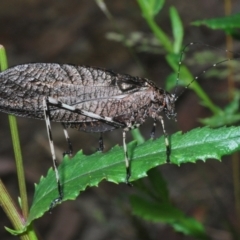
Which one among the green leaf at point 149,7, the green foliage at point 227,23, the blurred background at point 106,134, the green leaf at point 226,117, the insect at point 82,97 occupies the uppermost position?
the green foliage at point 227,23

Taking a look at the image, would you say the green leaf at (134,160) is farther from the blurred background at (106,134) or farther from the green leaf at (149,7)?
the blurred background at (106,134)

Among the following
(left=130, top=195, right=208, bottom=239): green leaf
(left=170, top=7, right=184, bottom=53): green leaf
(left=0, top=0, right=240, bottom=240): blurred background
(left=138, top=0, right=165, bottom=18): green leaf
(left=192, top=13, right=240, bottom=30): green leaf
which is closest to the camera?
(left=192, top=13, right=240, bottom=30): green leaf

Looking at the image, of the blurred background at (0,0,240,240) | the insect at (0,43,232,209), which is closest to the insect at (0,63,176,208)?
the insect at (0,43,232,209)

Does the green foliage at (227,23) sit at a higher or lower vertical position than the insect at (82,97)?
higher

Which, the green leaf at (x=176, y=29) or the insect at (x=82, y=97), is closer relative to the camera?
the insect at (x=82, y=97)

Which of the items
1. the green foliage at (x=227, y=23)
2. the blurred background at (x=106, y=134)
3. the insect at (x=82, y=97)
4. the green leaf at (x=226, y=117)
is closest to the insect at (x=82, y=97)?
the insect at (x=82, y=97)

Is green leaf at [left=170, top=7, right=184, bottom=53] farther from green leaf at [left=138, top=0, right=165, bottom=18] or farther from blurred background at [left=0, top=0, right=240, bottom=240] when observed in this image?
blurred background at [left=0, top=0, right=240, bottom=240]

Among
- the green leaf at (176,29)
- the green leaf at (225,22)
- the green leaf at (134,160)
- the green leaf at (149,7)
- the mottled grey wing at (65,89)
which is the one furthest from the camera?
the green leaf at (176,29)
